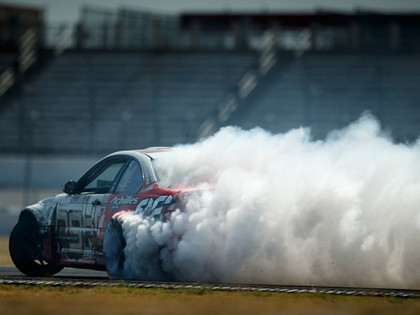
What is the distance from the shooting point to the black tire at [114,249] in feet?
31.0

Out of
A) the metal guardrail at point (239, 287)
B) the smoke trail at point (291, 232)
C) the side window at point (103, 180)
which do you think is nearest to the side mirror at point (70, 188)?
the side window at point (103, 180)

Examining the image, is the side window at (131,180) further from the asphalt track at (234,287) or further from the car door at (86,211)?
the asphalt track at (234,287)

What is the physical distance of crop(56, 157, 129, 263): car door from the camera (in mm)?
9969

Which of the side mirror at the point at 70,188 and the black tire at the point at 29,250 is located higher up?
the side mirror at the point at 70,188

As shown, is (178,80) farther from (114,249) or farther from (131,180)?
(114,249)

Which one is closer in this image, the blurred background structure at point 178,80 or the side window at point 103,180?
the side window at point 103,180

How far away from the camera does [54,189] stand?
90.4 feet

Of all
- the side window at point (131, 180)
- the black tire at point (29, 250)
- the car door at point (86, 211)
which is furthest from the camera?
the black tire at point (29, 250)

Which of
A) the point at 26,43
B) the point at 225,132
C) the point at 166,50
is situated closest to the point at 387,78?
the point at 166,50

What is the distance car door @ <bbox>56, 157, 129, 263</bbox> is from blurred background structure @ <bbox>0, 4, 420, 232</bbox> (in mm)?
18266

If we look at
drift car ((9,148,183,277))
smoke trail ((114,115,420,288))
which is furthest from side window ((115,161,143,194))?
smoke trail ((114,115,420,288))

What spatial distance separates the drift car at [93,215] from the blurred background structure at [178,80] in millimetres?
17959

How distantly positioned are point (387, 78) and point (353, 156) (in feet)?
75.2

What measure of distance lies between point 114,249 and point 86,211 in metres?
0.78
